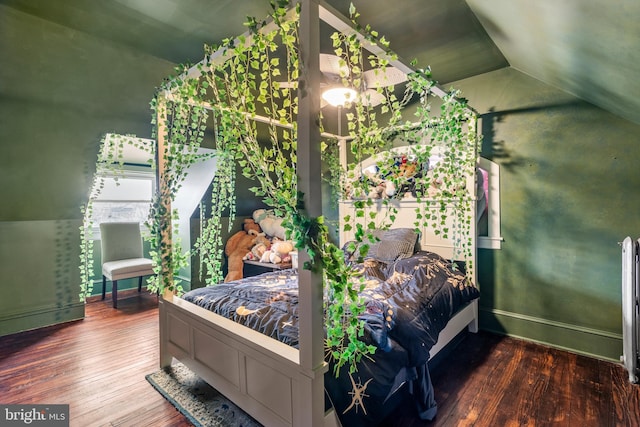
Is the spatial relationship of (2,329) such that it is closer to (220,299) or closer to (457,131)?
(220,299)

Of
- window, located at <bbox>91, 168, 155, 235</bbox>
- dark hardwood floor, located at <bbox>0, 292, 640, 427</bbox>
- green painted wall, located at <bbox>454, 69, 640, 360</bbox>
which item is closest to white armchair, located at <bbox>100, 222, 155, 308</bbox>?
window, located at <bbox>91, 168, 155, 235</bbox>

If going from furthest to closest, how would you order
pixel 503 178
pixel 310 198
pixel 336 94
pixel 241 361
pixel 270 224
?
pixel 270 224 → pixel 503 178 → pixel 336 94 → pixel 241 361 → pixel 310 198

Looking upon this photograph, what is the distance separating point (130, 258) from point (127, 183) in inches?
45.1

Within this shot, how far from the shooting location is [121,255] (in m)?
4.05

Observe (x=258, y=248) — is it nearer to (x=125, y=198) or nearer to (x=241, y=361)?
(x=125, y=198)

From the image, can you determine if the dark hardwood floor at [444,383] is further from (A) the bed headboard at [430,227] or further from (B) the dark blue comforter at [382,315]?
(A) the bed headboard at [430,227]

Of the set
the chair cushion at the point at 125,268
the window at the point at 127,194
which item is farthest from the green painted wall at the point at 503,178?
the window at the point at 127,194

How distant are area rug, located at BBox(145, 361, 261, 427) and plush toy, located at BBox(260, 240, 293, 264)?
162 centimetres

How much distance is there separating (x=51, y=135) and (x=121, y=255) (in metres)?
1.98

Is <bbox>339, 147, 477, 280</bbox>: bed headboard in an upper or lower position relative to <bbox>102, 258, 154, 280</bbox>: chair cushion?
upper

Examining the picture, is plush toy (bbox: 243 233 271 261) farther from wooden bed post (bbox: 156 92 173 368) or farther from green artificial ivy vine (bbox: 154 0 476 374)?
wooden bed post (bbox: 156 92 173 368)

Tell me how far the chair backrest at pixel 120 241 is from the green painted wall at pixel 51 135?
26.7 inches

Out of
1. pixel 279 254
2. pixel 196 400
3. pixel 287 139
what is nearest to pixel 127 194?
pixel 279 254

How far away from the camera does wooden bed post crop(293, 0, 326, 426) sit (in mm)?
1214
